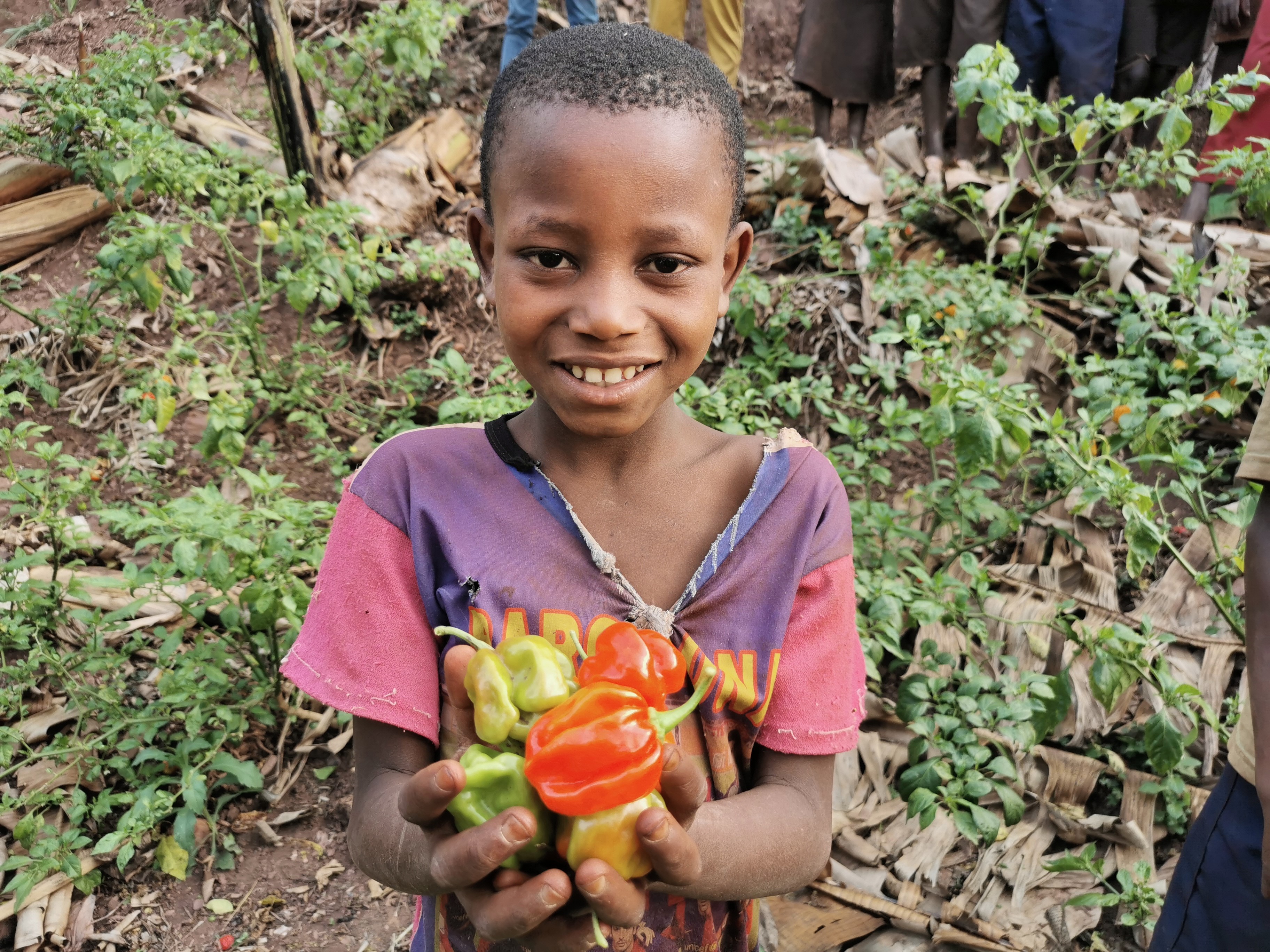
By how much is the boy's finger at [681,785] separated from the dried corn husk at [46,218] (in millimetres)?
4797

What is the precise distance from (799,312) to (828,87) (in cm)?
287

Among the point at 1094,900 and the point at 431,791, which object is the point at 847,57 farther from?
the point at 431,791

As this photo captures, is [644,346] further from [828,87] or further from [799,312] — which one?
[828,87]

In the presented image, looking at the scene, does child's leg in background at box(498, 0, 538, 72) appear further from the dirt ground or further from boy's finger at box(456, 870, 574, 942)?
boy's finger at box(456, 870, 574, 942)

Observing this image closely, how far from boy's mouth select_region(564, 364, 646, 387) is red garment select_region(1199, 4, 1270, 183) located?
15.9 feet

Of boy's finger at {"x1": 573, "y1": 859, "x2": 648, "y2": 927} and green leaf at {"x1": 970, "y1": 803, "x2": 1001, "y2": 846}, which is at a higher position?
boy's finger at {"x1": 573, "y1": 859, "x2": 648, "y2": 927}

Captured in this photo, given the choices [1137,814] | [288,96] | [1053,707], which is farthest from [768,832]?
[288,96]

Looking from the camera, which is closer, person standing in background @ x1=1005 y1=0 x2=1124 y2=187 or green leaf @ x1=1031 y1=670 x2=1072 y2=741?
green leaf @ x1=1031 y1=670 x2=1072 y2=741

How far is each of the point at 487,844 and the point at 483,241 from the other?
98 cm

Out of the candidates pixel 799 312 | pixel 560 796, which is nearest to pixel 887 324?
pixel 799 312

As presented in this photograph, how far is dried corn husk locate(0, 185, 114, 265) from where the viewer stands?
185 inches

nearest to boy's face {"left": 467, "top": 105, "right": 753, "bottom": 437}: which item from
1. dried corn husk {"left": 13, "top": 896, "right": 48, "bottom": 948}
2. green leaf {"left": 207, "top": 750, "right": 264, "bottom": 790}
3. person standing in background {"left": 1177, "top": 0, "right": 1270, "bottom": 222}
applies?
green leaf {"left": 207, "top": 750, "right": 264, "bottom": 790}

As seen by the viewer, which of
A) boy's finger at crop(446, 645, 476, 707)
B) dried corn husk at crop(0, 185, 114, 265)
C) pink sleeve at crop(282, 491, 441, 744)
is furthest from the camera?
dried corn husk at crop(0, 185, 114, 265)

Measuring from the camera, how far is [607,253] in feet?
4.47
